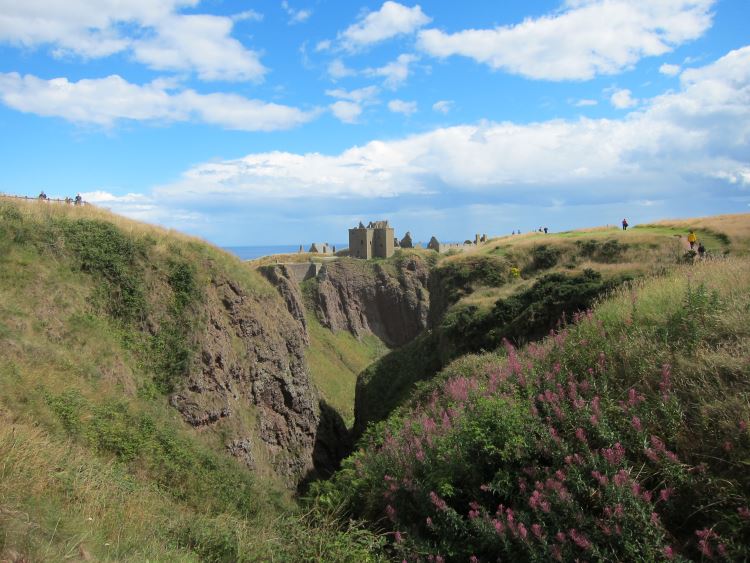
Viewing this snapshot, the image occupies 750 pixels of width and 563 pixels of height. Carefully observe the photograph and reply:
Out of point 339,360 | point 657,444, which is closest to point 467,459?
point 657,444

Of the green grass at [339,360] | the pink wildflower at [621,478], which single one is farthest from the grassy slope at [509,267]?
the pink wildflower at [621,478]

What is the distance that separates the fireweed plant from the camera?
14.7 feet

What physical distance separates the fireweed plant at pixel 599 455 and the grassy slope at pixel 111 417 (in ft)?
3.94

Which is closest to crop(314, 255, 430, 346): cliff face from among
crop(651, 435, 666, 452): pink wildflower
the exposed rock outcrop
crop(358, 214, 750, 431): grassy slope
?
the exposed rock outcrop

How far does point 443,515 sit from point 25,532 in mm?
4163

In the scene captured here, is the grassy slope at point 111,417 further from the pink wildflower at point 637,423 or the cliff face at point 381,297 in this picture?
the cliff face at point 381,297

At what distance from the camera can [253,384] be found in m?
21.9

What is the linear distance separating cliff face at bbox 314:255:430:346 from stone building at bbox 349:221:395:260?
2919 mm

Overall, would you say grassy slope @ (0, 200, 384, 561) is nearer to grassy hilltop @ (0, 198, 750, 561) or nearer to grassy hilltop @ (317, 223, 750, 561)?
grassy hilltop @ (0, 198, 750, 561)

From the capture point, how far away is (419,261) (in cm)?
7212

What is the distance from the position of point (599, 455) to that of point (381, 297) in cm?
6470

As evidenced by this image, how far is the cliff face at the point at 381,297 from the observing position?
67.4 meters

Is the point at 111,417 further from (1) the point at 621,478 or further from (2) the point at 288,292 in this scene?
(2) the point at 288,292

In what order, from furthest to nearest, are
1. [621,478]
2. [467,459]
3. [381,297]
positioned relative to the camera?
[381,297] < [467,459] < [621,478]
